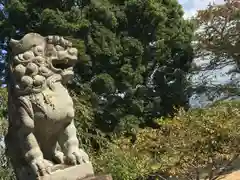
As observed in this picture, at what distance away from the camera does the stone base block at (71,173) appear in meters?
4.05

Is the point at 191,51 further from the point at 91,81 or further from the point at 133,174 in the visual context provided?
the point at 133,174

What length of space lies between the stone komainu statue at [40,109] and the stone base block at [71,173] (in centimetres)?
5

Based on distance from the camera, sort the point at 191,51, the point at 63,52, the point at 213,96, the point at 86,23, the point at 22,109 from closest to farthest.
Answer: the point at 22,109 < the point at 63,52 < the point at 86,23 < the point at 191,51 < the point at 213,96

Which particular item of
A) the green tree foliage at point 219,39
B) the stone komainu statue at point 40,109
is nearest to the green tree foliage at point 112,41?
the green tree foliage at point 219,39

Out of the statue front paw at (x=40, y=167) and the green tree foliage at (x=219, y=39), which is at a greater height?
the green tree foliage at (x=219, y=39)

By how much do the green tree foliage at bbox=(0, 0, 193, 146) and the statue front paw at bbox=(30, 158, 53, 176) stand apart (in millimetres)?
8491

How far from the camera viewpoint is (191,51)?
56.2 feet

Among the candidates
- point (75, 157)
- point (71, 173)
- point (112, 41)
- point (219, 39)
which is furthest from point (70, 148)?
point (219, 39)

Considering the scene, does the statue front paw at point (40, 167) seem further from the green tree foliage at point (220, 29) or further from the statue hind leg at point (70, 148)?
the green tree foliage at point (220, 29)

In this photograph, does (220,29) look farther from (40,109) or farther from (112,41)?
(40,109)

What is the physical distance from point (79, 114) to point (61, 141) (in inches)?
260

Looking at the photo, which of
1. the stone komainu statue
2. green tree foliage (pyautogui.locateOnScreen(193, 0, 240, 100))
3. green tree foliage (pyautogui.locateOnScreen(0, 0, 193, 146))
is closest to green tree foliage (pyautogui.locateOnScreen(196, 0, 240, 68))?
green tree foliage (pyautogui.locateOnScreen(193, 0, 240, 100))

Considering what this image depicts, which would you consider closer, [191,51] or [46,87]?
[46,87]

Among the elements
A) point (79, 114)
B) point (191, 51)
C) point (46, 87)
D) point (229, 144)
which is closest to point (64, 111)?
point (46, 87)
